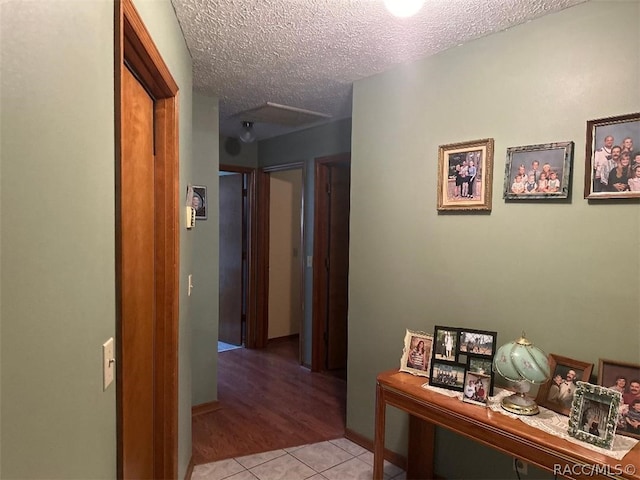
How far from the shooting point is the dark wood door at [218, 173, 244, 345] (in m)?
4.77

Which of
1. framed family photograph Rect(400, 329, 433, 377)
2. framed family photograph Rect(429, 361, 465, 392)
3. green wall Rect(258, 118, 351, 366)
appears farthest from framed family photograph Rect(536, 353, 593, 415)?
green wall Rect(258, 118, 351, 366)

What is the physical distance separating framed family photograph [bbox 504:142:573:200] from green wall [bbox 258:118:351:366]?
202cm

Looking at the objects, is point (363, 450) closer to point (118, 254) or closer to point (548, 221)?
point (548, 221)

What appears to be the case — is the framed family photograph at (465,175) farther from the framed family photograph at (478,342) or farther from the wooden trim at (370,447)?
the wooden trim at (370,447)

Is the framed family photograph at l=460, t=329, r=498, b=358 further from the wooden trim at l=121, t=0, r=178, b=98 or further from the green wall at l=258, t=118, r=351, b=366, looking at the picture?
the green wall at l=258, t=118, r=351, b=366

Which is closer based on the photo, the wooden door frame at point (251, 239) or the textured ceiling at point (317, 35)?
the textured ceiling at point (317, 35)

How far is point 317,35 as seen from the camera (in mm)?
2023

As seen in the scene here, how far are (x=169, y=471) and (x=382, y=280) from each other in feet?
4.84

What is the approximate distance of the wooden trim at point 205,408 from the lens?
124 inches

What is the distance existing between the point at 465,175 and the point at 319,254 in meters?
2.09

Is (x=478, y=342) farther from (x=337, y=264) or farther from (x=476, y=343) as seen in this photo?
(x=337, y=264)

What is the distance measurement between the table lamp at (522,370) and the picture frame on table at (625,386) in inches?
7.6

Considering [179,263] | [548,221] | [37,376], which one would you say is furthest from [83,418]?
[548,221]

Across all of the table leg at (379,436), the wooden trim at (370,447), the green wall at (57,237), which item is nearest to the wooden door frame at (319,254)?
the wooden trim at (370,447)
